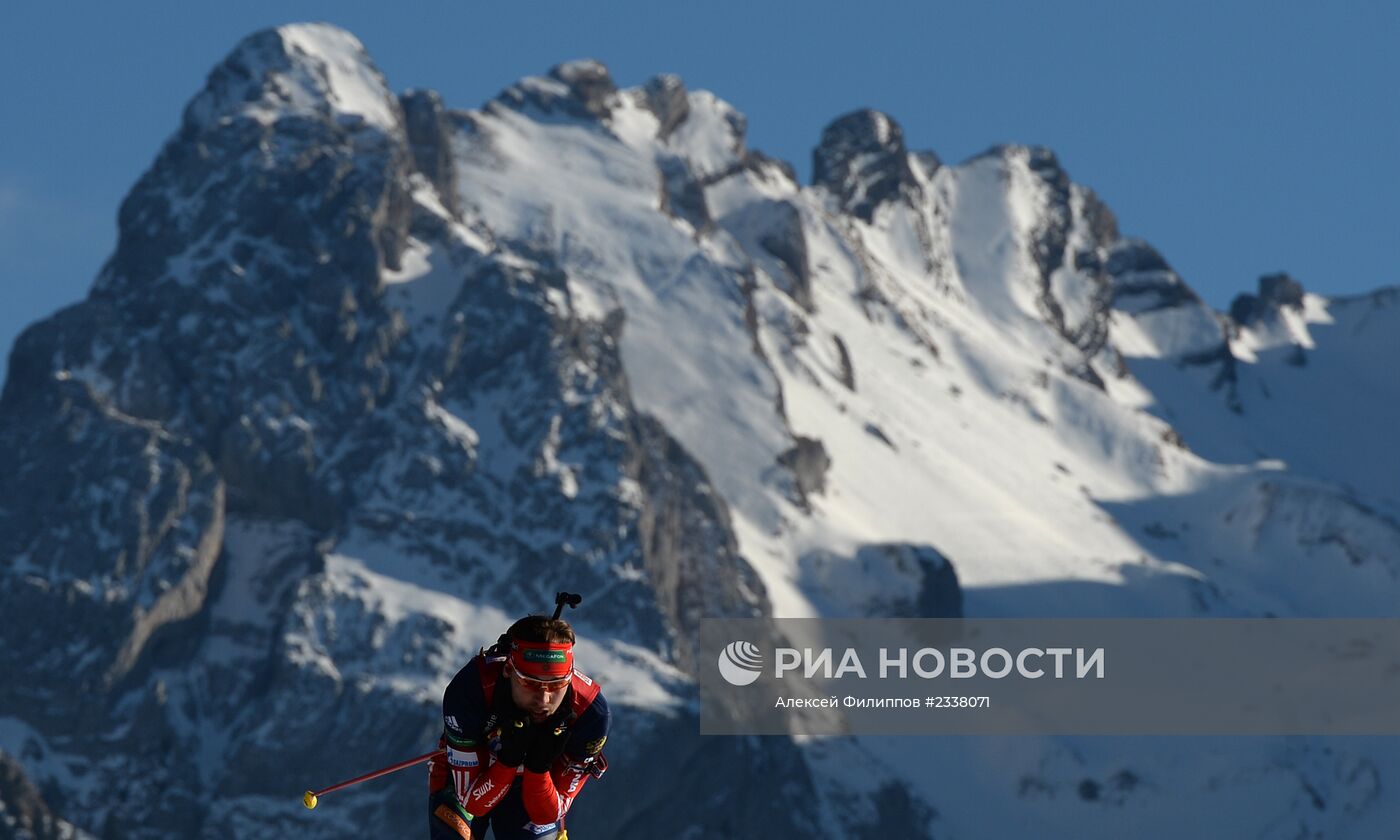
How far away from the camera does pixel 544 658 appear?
3419 centimetres

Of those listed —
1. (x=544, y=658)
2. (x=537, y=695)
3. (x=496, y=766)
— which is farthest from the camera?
(x=496, y=766)

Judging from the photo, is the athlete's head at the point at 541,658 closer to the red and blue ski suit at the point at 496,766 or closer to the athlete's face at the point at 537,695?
the athlete's face at the point at 537,695

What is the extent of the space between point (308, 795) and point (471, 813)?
1948 mm

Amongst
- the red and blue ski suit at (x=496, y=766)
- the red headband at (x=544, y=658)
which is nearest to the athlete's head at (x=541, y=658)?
the red headband at (x=544, y=658)

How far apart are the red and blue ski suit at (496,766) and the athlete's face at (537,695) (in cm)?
19

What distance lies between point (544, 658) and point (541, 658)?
0.05 m

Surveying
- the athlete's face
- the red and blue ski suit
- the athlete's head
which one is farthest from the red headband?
the red and blue ski suit

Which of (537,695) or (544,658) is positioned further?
(537,695)

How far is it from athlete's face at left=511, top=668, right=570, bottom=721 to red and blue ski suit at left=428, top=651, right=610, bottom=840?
7.7 inches

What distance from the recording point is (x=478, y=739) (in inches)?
1373

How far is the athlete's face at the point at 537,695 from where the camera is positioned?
34406mm

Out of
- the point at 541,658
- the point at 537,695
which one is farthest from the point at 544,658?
the point at 537,695

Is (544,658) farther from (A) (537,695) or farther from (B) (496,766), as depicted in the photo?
(B) (496,766)

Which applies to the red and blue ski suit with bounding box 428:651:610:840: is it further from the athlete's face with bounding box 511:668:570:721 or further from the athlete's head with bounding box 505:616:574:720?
the athlete's head with bounding box 505:616:574:720
